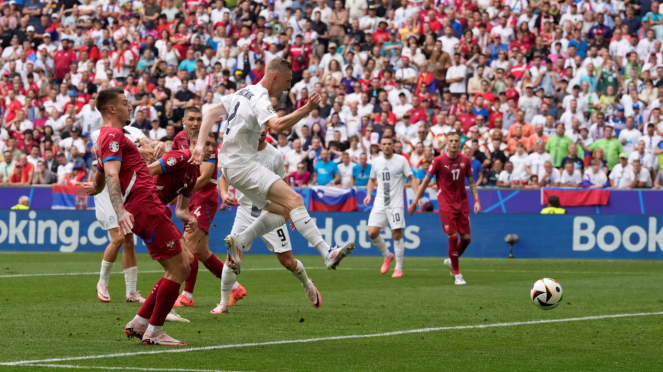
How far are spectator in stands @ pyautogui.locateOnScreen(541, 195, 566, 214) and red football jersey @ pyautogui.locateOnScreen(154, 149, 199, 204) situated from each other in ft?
42.6

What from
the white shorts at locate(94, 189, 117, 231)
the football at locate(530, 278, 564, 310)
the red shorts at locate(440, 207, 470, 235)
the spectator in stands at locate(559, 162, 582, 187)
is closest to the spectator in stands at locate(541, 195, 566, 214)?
the spectator in stands at locate(559, 162, 582, 187)

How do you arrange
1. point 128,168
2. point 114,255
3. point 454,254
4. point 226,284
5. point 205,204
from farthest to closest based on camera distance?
point 454,254 → point 114,255 → point 205,204 → point 226,284 → point 128,168

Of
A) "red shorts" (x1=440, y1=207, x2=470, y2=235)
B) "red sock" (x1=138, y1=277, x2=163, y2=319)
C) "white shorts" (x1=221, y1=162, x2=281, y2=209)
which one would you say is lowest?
"red shorts" (x1=440, y1=207, x2=470, y2=235)

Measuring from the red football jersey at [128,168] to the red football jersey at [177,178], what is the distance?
88.8 inches

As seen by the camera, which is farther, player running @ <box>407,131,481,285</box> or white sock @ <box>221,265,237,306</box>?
player running @ <box>407,131,481,285</box>

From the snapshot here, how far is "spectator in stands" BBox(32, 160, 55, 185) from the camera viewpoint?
2655 centimetres

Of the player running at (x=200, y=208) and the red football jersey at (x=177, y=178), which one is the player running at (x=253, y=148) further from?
the player running at (x=200, y=208)

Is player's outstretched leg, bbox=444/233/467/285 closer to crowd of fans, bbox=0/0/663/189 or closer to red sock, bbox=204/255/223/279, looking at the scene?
red sock, bbox=204/255/223/279

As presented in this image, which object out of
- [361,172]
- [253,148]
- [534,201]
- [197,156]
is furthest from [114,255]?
[534,201]

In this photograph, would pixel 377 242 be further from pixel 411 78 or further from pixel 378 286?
pixel 411 78

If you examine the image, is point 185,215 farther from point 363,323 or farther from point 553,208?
point 553,208

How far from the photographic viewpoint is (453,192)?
1571 centimetres

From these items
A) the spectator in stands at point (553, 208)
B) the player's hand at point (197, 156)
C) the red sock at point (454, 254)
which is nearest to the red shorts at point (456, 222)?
the red sock at point (454, 254)

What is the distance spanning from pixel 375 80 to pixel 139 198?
65.1 ft
